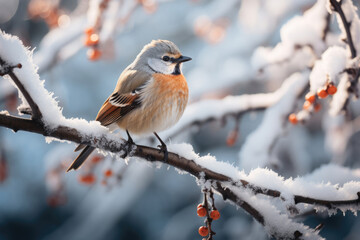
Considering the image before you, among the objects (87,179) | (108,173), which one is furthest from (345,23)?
(87,179)

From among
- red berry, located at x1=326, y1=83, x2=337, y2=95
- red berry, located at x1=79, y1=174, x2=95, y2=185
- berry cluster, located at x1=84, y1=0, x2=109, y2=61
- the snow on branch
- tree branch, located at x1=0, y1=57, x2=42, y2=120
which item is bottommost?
tree branch, located at x1=0, y1=57, x2=42, y2=120

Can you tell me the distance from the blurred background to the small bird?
2.22 ft

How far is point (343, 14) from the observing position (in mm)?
1339

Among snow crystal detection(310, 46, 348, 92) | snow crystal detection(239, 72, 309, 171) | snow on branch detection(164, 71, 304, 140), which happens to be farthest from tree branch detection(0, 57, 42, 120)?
snow crystal detection(239, 72, 309, 171)

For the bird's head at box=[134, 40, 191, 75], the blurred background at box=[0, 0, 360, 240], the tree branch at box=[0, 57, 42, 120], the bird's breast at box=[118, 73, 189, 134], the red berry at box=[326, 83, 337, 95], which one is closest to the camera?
the tree branch at box=[0, 57, 42, 120]

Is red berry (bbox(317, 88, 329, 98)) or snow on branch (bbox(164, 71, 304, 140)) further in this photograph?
snow on branch (bbox(164, 71, 304, 140))

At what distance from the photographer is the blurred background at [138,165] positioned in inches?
116

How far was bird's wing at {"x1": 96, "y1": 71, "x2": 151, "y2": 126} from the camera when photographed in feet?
6.17

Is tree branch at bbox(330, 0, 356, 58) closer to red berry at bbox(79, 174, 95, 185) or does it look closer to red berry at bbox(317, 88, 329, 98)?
red berry at bbox(317, 88, 329, 98)

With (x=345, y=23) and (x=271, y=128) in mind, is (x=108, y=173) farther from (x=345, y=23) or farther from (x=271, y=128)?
(x=345, y=23)

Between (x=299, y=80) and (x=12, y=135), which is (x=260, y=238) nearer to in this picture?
(x=299, y=80)

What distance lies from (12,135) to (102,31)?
295 centimetres

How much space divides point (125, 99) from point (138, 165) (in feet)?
3.30

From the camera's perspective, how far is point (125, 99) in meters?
1.92
